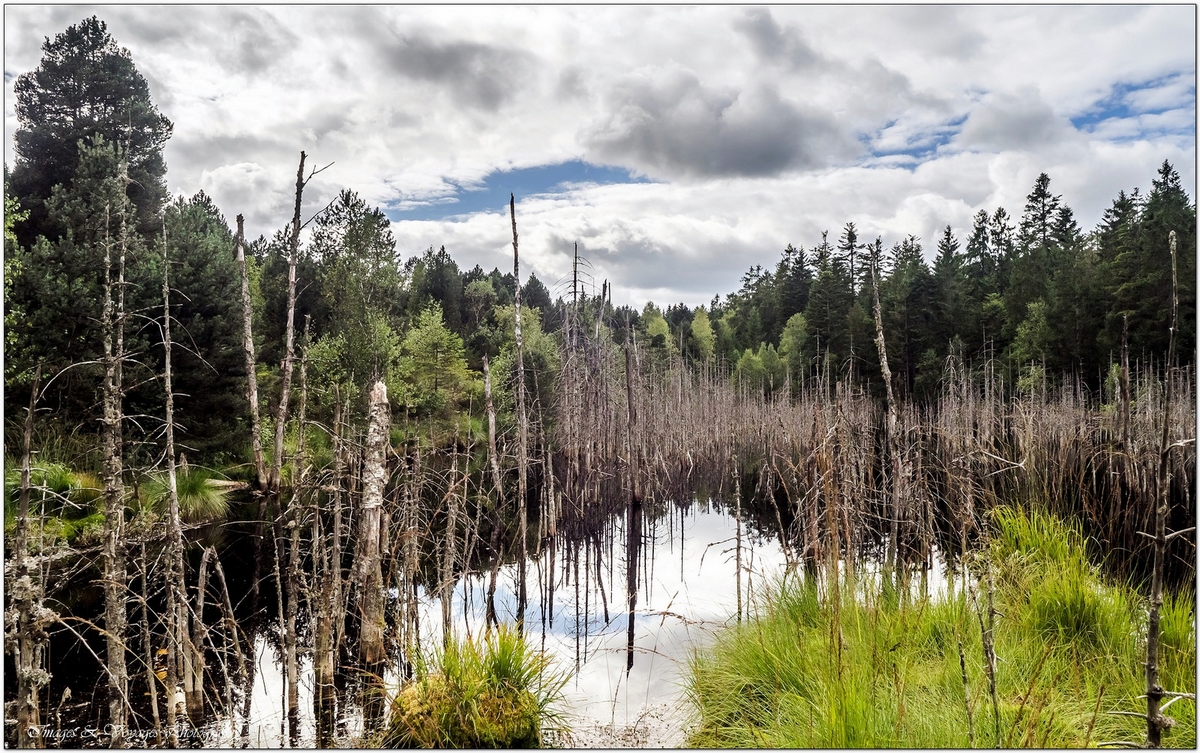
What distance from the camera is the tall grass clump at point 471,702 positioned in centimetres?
410

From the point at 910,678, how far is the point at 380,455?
445 cm

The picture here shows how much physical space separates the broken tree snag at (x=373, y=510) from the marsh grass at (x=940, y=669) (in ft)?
9.65

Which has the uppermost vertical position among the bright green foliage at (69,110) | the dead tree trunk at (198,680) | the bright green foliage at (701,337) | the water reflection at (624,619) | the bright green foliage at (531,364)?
the bright green foliage at (69,110)

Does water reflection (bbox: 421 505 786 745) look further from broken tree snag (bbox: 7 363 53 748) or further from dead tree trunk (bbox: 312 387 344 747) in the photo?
broken tree snag (bbox: 7 363 53 748)

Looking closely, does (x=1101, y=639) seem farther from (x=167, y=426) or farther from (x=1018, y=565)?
(x=167, y=426)

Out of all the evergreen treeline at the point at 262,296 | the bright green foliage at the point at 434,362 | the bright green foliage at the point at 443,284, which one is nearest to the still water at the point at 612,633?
the evergreen treeline at the point at 262,296

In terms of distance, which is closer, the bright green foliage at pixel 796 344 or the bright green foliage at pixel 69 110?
the bright green foliage at pixel 69 110

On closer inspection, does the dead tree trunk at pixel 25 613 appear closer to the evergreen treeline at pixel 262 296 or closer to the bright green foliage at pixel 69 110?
the evergreen treeline at pixel 262 296

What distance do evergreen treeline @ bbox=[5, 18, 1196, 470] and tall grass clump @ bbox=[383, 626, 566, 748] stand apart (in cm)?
239

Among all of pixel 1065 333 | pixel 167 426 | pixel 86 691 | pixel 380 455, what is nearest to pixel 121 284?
pixel 167 426

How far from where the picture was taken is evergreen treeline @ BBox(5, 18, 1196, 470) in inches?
440

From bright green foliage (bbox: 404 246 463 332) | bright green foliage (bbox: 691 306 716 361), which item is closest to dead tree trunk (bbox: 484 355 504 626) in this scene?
bright green foliage (bbox: 404 246 463 332)

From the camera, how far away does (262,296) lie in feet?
81.5

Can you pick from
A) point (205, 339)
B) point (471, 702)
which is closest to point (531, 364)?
point (205, 339)
